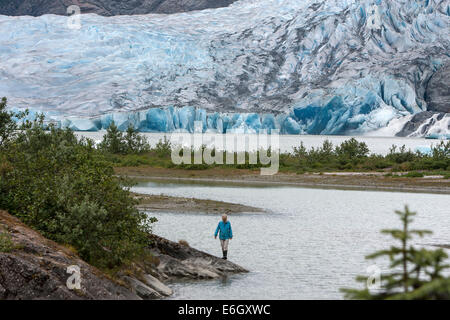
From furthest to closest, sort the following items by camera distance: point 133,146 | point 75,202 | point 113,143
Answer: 1. point 133,146
2. point 113,143
3. point 75,202

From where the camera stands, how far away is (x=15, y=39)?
11575cm

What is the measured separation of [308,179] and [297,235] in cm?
2286

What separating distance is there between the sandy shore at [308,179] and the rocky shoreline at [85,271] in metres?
24.6

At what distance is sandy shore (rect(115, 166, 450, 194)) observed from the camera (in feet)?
129

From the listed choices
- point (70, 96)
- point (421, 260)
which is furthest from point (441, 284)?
point (70, 96)

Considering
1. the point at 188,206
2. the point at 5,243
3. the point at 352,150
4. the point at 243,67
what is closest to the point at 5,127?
the point at 5,243

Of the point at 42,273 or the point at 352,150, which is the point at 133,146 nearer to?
the point at 352,150

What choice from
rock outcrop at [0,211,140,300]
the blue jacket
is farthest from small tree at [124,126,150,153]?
rock outcrop at [0,211,140,300]

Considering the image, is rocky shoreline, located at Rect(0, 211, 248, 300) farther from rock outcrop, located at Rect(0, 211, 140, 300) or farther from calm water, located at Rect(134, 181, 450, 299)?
calm water, located at Rect(134, 181, 450, 299)

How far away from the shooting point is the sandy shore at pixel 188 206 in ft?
82.2

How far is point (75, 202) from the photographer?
12.2 meters

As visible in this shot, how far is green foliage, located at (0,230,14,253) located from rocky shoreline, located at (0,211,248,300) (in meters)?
0.03
